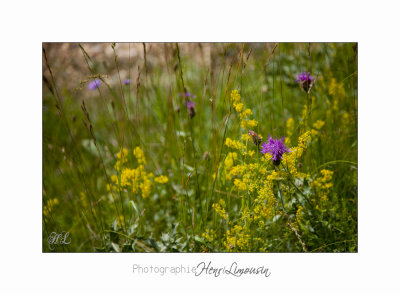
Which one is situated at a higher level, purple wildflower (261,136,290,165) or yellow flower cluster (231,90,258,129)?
yellow flower cluster (231,90,258,129)

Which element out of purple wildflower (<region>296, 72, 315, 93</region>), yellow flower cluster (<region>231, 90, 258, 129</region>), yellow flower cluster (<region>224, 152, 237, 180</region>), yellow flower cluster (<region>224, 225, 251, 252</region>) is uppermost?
purple wildflower (<region>296, 72, 315, 93</region>)

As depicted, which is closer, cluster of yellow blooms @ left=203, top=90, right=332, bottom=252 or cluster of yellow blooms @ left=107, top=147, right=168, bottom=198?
cluster of yellow blooms @ left=203, top=90, right=332, bottom=252

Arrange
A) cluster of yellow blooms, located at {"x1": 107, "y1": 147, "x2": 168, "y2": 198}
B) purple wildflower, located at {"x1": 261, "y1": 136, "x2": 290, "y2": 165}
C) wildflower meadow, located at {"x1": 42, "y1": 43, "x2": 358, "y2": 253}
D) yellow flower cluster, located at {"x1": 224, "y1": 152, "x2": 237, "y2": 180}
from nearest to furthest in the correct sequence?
purple wildflower, located at {"x1": 261, "y1": 136, "x2": 290, "y2": 165} < wildflower meadow, located at {"x1": 42, "y1": 43, "x2": 358, "y2": 253} < yellow flower cluster, located at {"x1": 224, "y1": 152, "x2": 237, "y2": 180} < cluster of yellow blooms, located at {"x1": 107, "y1": 147, "x2": 168, "y2": 198}

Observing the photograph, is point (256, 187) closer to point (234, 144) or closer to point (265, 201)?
point (265, 201)

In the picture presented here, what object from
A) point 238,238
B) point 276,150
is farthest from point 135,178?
point 276,150

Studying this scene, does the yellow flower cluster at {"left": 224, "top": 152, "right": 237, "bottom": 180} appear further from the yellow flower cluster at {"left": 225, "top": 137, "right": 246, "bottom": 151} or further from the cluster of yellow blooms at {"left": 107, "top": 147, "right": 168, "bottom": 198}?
the cluster of yellow blooms at {"left": 107, "top": 147, "right": 168, "bottom": 198}

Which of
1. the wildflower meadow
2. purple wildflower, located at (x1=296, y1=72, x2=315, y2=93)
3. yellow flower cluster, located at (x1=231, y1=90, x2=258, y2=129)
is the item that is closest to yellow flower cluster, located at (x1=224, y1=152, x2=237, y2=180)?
the wildflower meadow

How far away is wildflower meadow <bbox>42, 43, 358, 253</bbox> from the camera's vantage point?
4.40ft

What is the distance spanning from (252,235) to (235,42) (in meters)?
0.84

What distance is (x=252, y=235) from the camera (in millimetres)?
1357

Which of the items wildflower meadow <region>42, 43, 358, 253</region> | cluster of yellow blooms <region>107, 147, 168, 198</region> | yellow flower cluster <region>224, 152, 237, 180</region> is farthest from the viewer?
cluster of yellow blooms <region>107, 147, 168, 198</region>

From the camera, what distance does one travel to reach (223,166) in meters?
1.43
